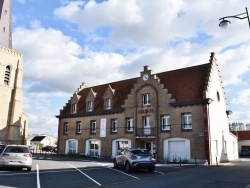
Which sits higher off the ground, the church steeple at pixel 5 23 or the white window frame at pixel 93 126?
the church steeple at pixel 5 23

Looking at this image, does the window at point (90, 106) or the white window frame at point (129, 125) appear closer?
the white window frame at point (129, 125)

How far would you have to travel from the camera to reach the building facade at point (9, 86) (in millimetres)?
45656

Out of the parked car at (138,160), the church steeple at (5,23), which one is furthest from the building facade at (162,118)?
the church steeple at (5,23)

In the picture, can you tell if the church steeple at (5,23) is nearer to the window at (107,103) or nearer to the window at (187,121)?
the window at (107,103)

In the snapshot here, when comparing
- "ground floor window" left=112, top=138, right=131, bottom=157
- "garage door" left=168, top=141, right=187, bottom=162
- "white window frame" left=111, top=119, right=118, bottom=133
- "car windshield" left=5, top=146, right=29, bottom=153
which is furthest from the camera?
"white window frame" left=111, top=119, right=118, bottom=133

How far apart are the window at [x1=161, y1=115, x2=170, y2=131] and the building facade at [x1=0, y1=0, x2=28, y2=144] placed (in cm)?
2699

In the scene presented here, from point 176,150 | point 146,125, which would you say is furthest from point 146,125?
point 176,150

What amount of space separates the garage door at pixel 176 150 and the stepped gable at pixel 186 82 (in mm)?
4693

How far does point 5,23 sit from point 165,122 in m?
33.5

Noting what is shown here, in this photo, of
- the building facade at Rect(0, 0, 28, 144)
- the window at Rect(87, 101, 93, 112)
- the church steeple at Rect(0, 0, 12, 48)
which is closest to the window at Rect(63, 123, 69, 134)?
the window at Rect(87, 101, 93, 112)

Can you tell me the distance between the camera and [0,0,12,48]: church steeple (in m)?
46.5

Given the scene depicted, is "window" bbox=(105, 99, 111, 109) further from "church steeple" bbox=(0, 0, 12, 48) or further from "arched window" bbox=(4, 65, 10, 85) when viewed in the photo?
"church steeple" bbox=(0, 0, 12, 48)

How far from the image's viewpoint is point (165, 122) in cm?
3072

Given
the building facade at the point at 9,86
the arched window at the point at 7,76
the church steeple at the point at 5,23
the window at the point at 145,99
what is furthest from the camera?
the arched window at the point at 7,76
